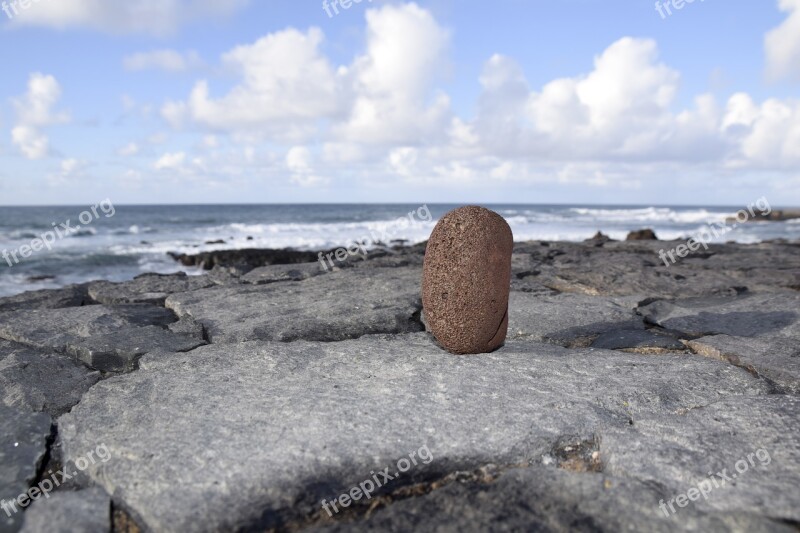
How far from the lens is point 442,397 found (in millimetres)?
3340

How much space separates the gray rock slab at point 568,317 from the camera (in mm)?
4812

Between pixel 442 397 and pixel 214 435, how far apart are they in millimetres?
1202

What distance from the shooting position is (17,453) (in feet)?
9.45

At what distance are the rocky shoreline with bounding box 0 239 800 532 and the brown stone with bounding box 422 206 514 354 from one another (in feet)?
0.59

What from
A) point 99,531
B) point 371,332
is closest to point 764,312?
point 371,332

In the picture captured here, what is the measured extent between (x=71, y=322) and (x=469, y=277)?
3.33m

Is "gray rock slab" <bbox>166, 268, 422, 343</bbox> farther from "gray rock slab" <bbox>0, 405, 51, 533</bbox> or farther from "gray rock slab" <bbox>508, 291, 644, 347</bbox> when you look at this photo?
"gray rock slab" <bbox>0, 405, 51, 533</bbox>

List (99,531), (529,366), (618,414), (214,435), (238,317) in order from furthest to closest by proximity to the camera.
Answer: (238,317) < (529,366) < (618,414) < (214,435) < (99,531)

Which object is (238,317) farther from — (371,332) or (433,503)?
(433,503)

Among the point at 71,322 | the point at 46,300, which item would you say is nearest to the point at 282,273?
the point at 46,300

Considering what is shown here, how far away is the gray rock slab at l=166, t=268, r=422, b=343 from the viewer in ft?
15.7

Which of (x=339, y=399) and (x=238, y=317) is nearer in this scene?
(x=339, y=399)

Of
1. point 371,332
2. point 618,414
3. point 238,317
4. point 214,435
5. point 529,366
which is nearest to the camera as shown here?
point 214,435

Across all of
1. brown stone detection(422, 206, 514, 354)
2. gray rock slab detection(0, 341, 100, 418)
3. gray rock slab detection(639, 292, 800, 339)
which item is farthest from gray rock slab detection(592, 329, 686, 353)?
gray rock slab detection(0, 341, 100, 418)
